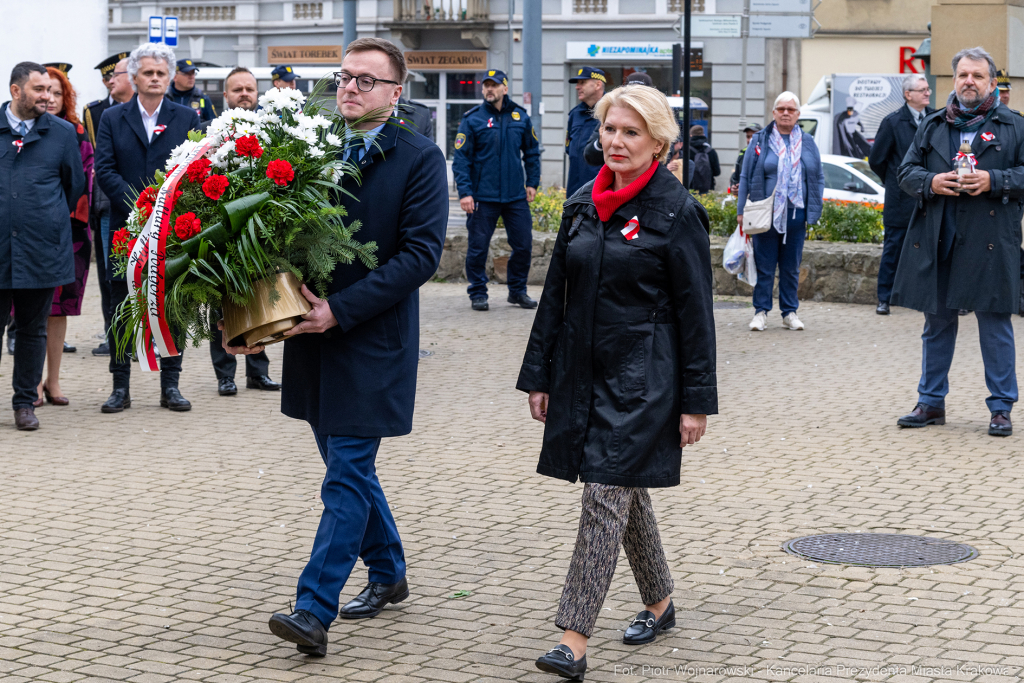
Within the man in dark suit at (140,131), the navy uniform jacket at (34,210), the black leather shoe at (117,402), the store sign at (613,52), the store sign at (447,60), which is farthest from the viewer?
the store sign at (447,60)

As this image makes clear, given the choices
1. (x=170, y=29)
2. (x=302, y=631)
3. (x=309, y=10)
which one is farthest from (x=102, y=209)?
(x=309, y=10)

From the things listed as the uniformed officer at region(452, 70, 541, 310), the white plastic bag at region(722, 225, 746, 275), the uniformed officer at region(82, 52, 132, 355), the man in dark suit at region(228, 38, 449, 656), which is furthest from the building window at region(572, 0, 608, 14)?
the man in dark suit at region(228, 38, 449, 656)

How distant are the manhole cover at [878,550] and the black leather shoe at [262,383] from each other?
4.75m

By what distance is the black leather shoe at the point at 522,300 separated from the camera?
42.8 ft

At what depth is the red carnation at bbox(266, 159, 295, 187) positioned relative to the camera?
4.23m

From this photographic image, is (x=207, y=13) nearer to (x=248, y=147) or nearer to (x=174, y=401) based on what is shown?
(x=174, y=401)

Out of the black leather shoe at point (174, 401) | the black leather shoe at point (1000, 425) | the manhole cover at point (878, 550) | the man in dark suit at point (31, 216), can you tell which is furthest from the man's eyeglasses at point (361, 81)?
the black leather shoe at point (1000, 425)

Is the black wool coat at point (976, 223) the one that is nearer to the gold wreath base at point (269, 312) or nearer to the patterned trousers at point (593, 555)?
the patterned trousers at point (593, 555)

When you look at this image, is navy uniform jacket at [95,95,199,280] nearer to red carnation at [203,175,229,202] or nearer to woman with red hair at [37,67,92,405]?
woman with red hair at [37,67,92,405]

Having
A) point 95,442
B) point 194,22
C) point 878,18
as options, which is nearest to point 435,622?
point 95,442

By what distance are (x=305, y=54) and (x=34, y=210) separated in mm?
32811

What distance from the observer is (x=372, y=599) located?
4.79 meters

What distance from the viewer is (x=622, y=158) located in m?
4.26

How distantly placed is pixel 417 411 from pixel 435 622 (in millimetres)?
3951
